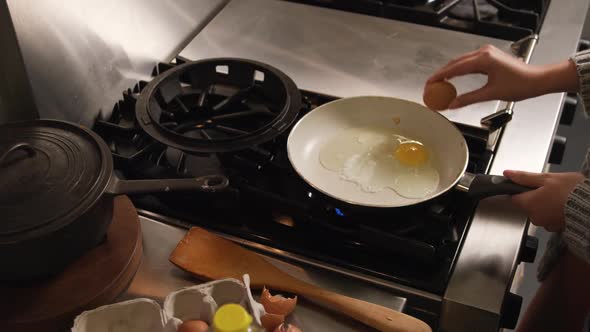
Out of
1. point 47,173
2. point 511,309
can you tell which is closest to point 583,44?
point 511,309

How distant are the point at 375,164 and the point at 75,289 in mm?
487

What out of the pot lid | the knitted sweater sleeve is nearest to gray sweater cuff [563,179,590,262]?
the knitted sweater sleeve

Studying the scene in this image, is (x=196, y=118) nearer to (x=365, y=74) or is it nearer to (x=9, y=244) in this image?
(x=365, y=74)

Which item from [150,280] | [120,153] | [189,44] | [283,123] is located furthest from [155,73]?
[150,280]

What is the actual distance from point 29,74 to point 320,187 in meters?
0.49

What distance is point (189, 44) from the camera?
1285 mm

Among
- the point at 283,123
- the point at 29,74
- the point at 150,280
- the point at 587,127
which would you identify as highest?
the point at 587,127

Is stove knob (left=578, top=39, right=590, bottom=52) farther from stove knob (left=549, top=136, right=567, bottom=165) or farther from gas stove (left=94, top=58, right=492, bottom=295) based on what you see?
gas stove (left=94, top=58, right=492, bottom=295)

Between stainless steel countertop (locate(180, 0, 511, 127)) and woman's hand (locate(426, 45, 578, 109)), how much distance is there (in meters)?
0.10

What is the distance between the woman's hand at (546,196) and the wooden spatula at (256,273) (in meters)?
0.24

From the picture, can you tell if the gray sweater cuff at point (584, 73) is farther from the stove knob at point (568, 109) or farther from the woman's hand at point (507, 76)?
the stove knob at point (568, 109)

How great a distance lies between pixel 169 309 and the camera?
70cm

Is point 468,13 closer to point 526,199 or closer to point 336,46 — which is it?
point 336,46

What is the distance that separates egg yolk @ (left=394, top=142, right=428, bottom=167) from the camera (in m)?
0.97
